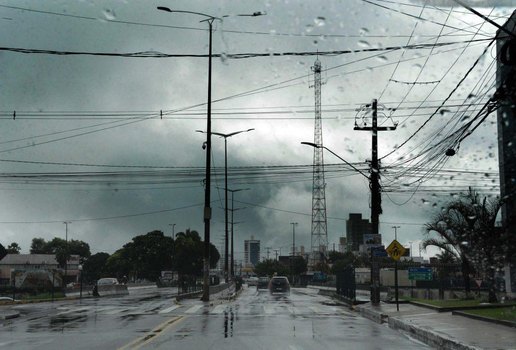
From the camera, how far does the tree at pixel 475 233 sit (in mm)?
23875

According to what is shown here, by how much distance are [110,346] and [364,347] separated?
5.61 metres

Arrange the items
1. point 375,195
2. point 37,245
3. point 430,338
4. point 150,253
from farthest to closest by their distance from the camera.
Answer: point 37,245
point 150,253
point 375,195
point 430,338

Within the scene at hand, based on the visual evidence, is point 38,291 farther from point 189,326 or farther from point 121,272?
point 121,272

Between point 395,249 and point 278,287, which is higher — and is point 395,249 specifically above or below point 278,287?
above

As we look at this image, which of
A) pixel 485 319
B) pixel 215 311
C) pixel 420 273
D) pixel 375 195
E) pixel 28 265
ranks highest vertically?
pixel 375 195

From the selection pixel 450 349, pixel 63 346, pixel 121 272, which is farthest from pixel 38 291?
pixel 121 272

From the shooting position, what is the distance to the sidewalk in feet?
43.1

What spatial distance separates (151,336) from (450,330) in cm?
791

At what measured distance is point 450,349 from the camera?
43.9ft

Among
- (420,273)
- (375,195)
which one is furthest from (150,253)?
(375,195)

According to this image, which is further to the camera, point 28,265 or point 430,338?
point 28,265

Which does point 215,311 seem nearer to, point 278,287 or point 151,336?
point 151,336

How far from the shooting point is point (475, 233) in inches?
979

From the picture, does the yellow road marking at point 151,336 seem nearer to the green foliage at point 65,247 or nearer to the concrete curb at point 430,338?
the concrete curb at point 430,338
